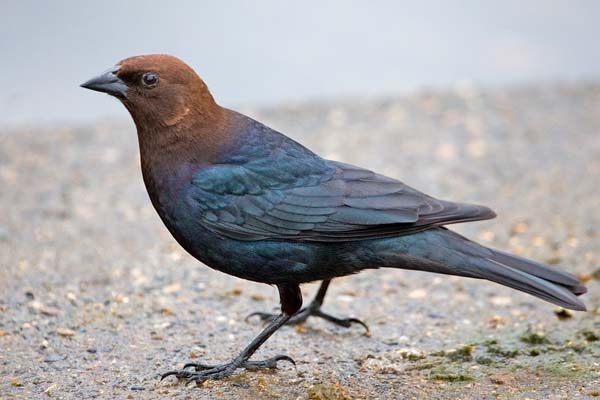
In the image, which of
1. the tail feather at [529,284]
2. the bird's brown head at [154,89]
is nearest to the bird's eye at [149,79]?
Result: the bird's brown head at [154,89]

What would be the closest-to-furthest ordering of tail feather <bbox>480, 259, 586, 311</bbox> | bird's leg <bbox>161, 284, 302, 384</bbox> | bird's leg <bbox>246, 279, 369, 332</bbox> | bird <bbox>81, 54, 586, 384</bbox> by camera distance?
tail feather <bbox>480, 259, 586, 311</bbox>, bird <bbox>81, 54, 586, 384</bbox>, bird's leg <bbox>161, 284, 302, 384</bbox>, bird's leg <bbox>246, 279, 369, 332</bbox>

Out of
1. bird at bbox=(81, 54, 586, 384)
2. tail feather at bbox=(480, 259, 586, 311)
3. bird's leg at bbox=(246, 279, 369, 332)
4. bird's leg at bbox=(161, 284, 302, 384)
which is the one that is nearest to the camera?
tail feather at bbox=(480, 259, 586, 311)

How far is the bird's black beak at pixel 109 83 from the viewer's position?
4605 millimetres

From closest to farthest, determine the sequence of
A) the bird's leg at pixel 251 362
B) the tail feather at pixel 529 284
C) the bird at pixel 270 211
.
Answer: the tail feather at pixel 529 284 → the bird at pixel 270 211 → the bird's leg at pixel 251 362

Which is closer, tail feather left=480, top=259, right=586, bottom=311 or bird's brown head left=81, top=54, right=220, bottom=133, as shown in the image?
tail feather left=480, top=259, right=586, bottom=311

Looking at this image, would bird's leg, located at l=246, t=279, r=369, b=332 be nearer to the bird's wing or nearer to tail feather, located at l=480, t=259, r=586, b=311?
the bird's wing

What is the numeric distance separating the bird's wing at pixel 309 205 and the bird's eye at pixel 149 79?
490 millimetres

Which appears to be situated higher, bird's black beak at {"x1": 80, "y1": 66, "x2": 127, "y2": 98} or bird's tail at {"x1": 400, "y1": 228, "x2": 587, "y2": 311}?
bird's black beak at {"x1": 80, "y1": 66, "x2": 127, "y2": 98}

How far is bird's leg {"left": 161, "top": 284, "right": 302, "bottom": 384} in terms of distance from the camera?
460 cm

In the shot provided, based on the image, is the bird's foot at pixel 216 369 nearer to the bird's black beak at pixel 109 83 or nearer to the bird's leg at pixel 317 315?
the bird's leg at pixel 317 315

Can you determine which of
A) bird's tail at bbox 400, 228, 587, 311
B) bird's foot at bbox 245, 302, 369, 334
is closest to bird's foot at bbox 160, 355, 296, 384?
bird's foot at bbox 245, 302, 369, 334

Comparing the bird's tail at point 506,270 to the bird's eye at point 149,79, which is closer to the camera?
the bird's tail at point 506,270

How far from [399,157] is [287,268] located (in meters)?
3.74

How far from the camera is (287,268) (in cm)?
457
